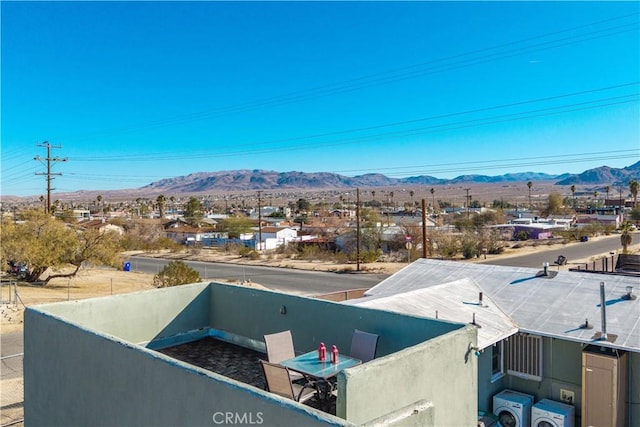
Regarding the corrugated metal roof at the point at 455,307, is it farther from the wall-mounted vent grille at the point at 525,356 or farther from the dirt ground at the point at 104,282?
the dirt ground at the point at 104,282

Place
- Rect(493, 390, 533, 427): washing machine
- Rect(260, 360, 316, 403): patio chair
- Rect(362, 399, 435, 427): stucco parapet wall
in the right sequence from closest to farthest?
Rect(362, 399, 435, 427): stucco parapet wall → Rect(260, 360, 316, 403): patio chair → Rect(493, 390, 533, 427): washing machine

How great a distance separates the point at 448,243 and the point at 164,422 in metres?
46.3

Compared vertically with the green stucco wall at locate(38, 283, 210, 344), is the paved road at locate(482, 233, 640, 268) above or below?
below

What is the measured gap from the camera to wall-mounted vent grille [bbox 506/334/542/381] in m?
10.3

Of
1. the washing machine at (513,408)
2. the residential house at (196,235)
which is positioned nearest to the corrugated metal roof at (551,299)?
the washing machine at (513,408)

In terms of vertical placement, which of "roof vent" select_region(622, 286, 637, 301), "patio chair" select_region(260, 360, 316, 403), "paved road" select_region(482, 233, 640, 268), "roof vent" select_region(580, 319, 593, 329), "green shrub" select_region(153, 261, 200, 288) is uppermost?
"roof vent" select_region(622, 286, 637, 301)

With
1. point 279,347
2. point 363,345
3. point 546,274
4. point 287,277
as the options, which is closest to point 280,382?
point 363,345

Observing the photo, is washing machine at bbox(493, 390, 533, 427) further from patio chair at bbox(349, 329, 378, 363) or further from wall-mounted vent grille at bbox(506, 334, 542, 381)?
patio chair at bbox(349, 329, 378, 363)

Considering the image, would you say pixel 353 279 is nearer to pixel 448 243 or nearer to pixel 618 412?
pixel 448 243

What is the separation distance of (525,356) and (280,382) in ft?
21.9

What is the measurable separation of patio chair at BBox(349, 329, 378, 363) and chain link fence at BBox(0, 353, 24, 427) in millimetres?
8998

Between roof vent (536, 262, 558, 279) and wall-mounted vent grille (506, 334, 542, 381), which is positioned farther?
roof vent (536, 262, 558, 279)

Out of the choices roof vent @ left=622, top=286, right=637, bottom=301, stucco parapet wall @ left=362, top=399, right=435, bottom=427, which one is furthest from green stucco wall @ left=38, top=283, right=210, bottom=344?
roof vent @ left=622, top=286, right=637, bottom=301

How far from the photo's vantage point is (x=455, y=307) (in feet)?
35.2
